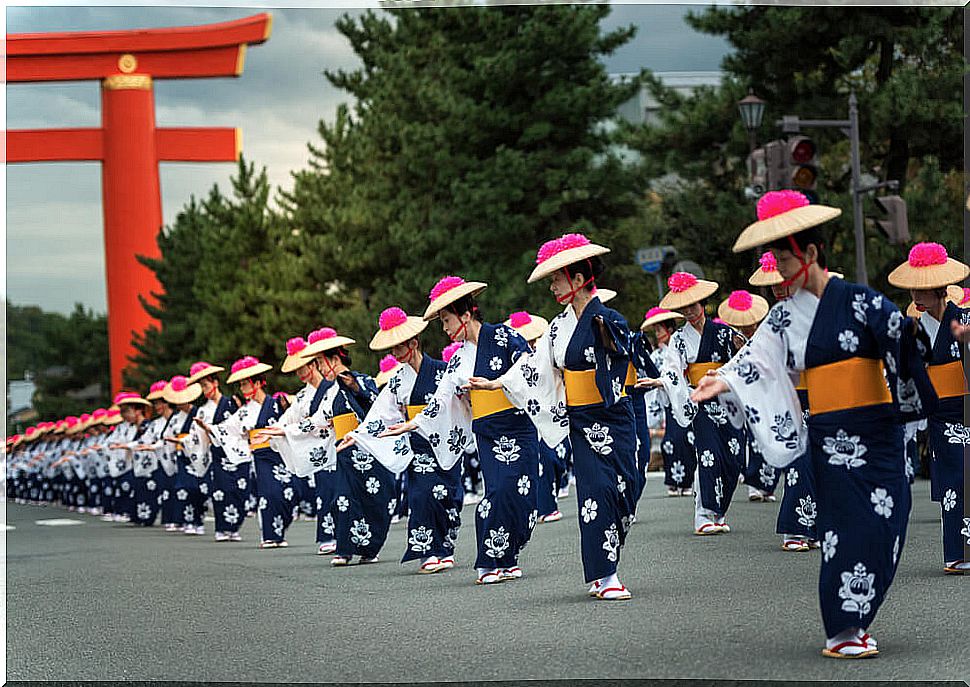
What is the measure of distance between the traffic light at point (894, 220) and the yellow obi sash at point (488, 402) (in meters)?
5.93

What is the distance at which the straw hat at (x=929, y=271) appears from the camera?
25.9 ft

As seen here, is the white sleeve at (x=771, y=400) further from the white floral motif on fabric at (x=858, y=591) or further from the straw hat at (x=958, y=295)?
the straw hat at (x=958, y=295)

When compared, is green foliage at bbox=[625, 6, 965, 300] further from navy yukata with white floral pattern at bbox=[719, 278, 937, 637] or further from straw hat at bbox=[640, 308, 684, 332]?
navy yukata with white floral pattern at bbox=[719, 278, 937, 637]


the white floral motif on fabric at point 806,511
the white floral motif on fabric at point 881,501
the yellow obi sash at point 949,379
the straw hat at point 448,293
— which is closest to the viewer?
the white floral motif on fabric at point 881,501

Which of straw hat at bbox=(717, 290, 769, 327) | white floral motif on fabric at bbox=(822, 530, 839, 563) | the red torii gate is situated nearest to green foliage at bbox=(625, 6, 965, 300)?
straw hat at bbox=(717, 290, 769, 327)

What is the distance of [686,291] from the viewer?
38.6ft

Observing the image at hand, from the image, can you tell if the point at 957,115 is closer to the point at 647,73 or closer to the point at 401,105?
the point at 647,73

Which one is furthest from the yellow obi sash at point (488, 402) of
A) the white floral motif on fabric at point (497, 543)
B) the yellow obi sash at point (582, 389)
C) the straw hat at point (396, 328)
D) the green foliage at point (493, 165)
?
the green foliage at point (493, 165)

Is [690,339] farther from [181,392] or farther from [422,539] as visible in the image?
[181,392]

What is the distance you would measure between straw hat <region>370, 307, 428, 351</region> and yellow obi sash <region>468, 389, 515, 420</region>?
52.5 inches

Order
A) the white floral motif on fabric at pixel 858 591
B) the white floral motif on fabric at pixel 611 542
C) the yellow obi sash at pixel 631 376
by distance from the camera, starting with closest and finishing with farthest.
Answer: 1. the white floral motif on fabric at pixel 858 591
2. the white floral motif on fabric at pixel 611 542
3. the yellow obi sash at pixel 631 376

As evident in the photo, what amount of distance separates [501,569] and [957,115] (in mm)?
13743

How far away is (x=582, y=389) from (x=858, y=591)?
2.58 metres

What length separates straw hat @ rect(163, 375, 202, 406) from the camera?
55.6 feet
